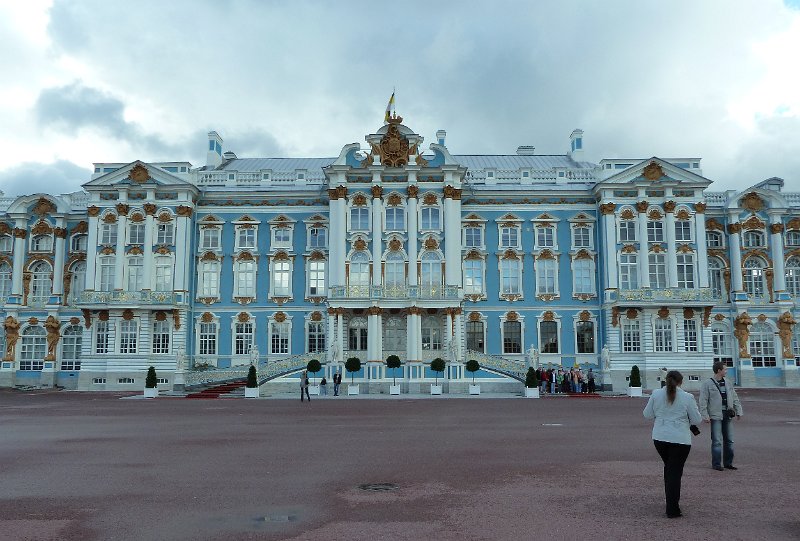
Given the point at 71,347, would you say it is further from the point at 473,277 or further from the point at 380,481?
the point at 380,481

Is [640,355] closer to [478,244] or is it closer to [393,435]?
[478,244]

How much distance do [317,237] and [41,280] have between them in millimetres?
20603

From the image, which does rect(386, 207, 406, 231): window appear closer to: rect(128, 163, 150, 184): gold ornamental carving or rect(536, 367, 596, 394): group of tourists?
rect(536, 367, 596, 394): group of tourists

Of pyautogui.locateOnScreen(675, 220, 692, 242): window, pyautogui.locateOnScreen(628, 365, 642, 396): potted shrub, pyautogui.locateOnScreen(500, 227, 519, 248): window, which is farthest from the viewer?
pyautogui.locateOnScreen(500, 227, 519, 248): window

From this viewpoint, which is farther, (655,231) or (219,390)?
(655,231)

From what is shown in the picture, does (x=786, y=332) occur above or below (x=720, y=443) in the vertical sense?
above

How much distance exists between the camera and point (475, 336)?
50250 millimetres

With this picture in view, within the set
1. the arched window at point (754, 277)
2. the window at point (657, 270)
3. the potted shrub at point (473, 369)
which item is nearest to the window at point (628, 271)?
the window at point (657, 270)

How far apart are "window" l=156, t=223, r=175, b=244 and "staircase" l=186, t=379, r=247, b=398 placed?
38.5 ft

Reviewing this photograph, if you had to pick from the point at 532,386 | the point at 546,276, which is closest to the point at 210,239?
the point at 546,276

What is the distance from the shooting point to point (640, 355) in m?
48.0

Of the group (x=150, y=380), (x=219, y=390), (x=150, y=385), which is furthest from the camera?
(x=219, y=390)

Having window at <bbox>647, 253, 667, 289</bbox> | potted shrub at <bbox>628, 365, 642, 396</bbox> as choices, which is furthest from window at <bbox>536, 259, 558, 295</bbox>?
potted shrub at <bbox>628, 365, 642, 396</bbox>

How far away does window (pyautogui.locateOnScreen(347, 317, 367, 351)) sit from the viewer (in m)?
49.0
